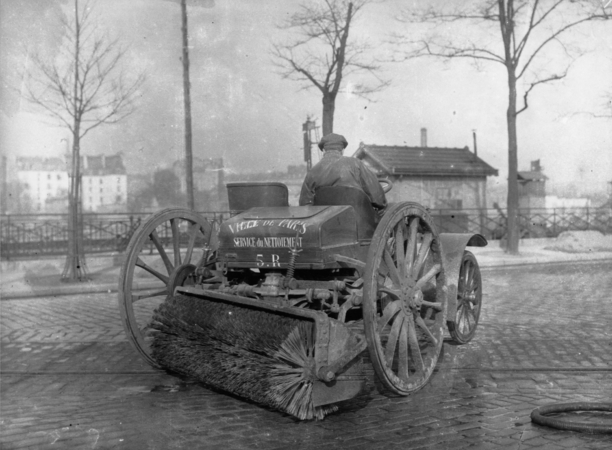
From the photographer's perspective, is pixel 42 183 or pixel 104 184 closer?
pixel 42 183

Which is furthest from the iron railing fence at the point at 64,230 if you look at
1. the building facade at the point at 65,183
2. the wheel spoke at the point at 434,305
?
the wheel spoke at the point at 434,305

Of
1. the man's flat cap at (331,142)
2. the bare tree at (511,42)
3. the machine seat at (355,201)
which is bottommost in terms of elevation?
the machine seat at (355,201)

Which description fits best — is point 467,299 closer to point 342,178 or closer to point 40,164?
point 342,178

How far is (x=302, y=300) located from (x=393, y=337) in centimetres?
72

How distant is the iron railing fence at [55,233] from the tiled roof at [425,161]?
316 inches

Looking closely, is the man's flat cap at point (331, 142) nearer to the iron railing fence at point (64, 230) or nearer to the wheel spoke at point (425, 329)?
the wheel spoke at point (425, 329)

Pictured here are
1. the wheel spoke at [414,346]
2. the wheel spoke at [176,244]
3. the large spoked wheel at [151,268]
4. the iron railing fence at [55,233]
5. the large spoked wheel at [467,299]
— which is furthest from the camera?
the iron railing fence at [55,233]

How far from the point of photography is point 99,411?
4.65m

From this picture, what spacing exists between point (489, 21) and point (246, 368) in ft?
51.6

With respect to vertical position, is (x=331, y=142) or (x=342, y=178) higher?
(x=331, y=142)

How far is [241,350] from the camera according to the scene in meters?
4.52

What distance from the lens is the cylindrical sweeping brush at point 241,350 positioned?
409 centimetres

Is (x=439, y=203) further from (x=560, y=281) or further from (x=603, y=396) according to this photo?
(x=603, y=396)

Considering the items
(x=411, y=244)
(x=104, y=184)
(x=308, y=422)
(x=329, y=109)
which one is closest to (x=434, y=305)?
(x=411, y=244)
